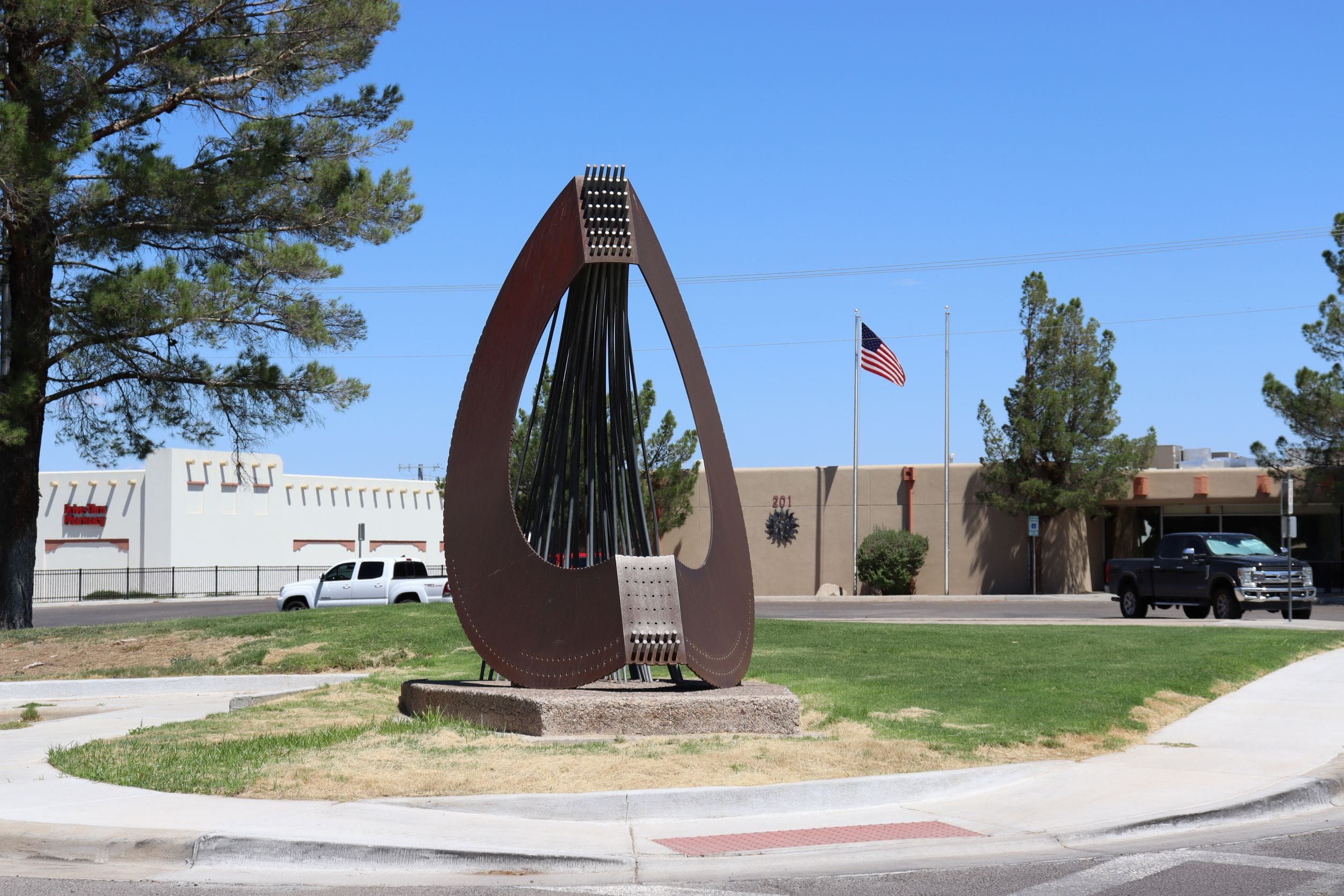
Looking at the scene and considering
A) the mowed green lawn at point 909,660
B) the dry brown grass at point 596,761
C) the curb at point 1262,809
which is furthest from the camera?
the mowed green lawn at point 909,660

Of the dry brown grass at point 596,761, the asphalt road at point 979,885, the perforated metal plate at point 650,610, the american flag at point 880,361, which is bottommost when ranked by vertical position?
the asphalt road at point 979,885

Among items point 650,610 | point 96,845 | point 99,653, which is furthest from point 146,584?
point 96,845

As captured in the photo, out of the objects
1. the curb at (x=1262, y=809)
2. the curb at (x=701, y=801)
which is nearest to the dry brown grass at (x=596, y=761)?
the curb at (x=701, y=801)

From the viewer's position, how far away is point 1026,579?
4297 cm

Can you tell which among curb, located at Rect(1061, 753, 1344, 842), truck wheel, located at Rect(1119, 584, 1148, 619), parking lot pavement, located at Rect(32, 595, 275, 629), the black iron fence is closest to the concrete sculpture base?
curb, located at Rect(1061, 753, 1344, 842)

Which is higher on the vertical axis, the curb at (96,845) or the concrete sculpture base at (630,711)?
the concrete sculpture base at (630,711)

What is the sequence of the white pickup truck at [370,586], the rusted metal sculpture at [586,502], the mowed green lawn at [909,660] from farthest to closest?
the white pickup truck at [370,586] → the mowed green lawn at [909,660] → the rusted metal sculpture at [586,502]

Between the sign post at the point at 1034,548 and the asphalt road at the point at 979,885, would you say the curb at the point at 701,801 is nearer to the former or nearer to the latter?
the asphalt road at the point at 979,885

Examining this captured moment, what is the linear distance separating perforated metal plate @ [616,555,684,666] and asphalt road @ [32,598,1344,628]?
15.7m

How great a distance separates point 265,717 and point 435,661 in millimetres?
5912

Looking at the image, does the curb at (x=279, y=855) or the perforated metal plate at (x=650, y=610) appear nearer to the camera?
the curb at (x=279, y=855)

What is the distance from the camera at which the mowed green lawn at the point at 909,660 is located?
1174 cm

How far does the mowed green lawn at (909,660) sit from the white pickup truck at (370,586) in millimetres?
7055

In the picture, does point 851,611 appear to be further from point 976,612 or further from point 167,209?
point 167,209
